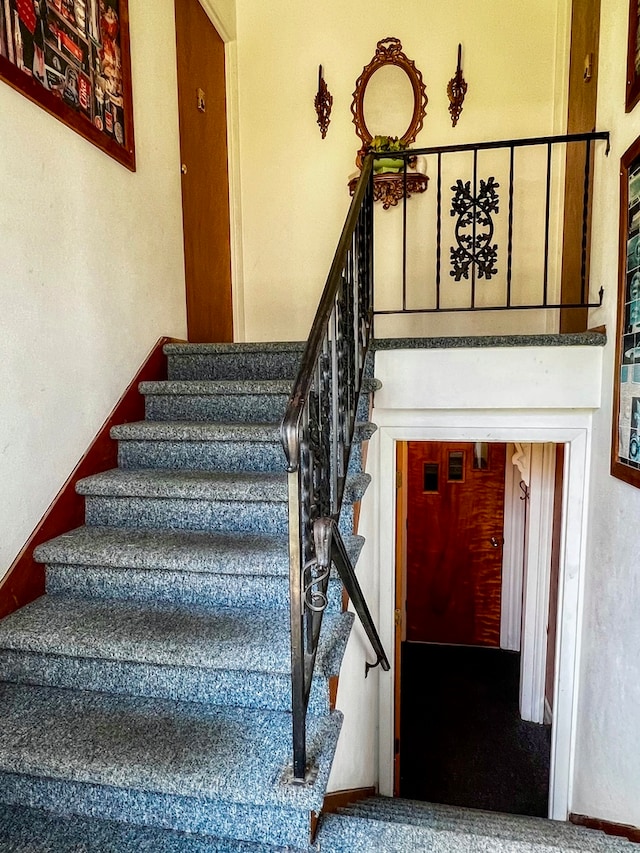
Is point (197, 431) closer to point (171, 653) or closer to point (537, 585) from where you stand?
point (171, 653)

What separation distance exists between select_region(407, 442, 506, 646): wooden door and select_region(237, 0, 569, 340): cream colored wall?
1921 millimetres

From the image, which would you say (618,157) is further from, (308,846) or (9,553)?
(9,553)

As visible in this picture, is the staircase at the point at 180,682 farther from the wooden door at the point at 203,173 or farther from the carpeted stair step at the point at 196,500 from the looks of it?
the wooden door at the point at 203,173

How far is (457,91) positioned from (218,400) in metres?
2.66

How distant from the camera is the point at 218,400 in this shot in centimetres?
227

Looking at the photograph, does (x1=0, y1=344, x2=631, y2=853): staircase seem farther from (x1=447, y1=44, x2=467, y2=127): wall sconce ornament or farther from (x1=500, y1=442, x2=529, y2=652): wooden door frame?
(x1=500, y1=442, x2=529, y2=652): wooden door frame

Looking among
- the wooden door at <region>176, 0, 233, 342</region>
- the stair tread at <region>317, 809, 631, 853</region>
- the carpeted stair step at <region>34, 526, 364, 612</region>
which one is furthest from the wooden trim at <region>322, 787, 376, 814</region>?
the wooden door at <region>176, 0, 233, 342</region>

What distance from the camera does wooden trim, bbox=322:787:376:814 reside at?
1.71m

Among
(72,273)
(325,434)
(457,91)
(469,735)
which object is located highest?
(457,91)

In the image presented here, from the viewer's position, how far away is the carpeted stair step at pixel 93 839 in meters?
1.19

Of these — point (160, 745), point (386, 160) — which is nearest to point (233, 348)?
point (386, 160)

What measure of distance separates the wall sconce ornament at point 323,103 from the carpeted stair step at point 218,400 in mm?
2177

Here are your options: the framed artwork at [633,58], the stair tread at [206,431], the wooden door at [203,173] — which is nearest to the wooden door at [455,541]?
the wooden door at [203,173]

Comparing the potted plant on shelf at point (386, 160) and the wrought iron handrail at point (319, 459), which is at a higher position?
the potted plant on shelf at point (386, 160)
